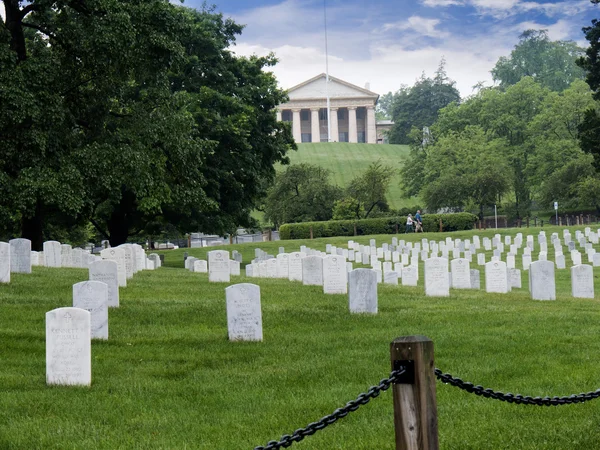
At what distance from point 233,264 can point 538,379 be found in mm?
16241

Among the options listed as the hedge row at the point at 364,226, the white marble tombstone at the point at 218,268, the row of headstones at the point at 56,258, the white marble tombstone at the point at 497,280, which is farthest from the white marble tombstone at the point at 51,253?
the hedge row at the point at 364,226

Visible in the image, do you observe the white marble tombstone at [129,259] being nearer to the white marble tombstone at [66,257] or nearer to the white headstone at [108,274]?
the white marble tombstone at [66,257]

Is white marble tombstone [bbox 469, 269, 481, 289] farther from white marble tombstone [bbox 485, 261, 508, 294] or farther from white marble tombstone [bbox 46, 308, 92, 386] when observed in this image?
white marble tombstone [bbox 46, 308, 92, 386]

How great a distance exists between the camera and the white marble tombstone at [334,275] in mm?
16078

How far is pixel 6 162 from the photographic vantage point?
19.3m

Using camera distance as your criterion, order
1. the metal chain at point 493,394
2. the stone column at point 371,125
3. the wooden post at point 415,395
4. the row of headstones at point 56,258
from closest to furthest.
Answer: the wooden post at point 415,395, the metal chain at point 493,394, the row of headstones at point 56,258, the stone column at point 371,125

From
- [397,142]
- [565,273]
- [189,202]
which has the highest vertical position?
[397,142]

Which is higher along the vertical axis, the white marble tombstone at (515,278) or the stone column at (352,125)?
the stone column at (352,125)

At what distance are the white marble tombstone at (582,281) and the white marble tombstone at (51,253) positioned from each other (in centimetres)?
1383

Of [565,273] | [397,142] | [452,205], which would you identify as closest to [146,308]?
[565,273]

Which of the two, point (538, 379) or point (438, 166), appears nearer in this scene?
point (538, 379)

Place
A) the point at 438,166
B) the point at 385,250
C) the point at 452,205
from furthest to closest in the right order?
1. the point at 438,166
2. the point at 452,205
3. the point at 385,250

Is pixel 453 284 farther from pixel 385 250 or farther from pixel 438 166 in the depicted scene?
pixel 438 166

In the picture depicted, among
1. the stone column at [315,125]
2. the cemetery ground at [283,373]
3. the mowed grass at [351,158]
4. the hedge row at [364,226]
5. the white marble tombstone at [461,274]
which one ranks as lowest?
the cemetery ground at [283,373]
